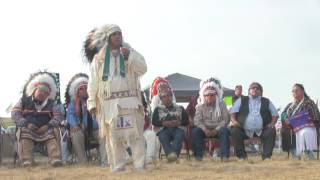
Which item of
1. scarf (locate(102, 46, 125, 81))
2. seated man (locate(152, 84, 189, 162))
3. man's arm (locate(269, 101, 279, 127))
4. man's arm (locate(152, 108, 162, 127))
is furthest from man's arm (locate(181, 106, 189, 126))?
scarf (locate(102, 46, 125, 81))

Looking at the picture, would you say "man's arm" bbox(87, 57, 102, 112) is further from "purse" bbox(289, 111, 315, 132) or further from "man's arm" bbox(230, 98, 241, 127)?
"purse" bbox(289, 111, 315, 132)

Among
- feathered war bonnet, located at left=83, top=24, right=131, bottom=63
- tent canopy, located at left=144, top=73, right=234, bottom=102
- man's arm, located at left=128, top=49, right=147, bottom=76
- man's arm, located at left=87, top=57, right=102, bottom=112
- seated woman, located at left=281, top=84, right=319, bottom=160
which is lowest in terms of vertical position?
seated woman, located at left=281, top=84, right=319, bottom=160

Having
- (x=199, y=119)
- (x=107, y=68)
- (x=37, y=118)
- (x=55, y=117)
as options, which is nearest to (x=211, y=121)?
(x=199, y=119)

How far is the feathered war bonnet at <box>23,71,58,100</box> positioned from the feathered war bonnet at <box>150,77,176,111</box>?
5.10 feet

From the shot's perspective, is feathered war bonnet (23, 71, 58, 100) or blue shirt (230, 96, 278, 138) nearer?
blue shirt (230, 96, 278, 138)

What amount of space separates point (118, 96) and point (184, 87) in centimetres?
1109

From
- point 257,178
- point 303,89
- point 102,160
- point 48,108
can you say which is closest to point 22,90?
point 48,108

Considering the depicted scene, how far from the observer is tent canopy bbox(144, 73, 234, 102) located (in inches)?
672

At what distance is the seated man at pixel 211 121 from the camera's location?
28.7 ft

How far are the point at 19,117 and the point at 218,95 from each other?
308 cm

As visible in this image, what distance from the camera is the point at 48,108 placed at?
30.0 ft

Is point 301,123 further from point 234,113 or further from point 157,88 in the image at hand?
point 157,88

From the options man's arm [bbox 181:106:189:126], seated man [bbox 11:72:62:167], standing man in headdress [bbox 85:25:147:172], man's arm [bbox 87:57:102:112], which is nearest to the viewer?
standing man in headdress [bbox 85:25:147:172]

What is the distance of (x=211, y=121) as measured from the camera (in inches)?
A: 357
